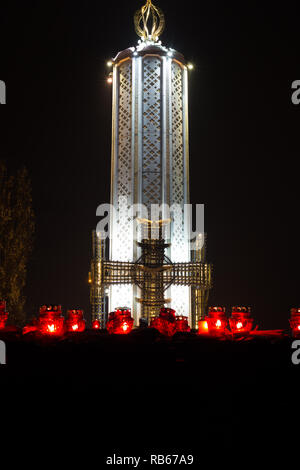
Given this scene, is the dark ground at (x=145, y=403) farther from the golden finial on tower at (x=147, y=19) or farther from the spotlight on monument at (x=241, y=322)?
the golden finial on tower at (x=147, y=19)

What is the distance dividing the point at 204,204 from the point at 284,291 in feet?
9.52

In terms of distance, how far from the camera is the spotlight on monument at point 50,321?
3.01m

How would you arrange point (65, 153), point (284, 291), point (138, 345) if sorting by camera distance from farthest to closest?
point (65, 153) → point (284, 291) → point (138, 345)

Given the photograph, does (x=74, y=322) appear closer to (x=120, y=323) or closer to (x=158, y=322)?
(x=120, y=323)

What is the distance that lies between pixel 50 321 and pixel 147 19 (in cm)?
882

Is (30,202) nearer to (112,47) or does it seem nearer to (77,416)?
(112,47)

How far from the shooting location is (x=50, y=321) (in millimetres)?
3020

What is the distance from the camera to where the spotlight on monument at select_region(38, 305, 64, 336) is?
3010mm

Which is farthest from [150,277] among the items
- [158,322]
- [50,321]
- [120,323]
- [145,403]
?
[145,403]

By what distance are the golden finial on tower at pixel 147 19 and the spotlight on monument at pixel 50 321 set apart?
27.2 feet

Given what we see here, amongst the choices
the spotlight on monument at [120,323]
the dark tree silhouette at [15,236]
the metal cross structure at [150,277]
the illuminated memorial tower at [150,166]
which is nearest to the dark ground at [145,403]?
the spotlight on monument at [120,323]
